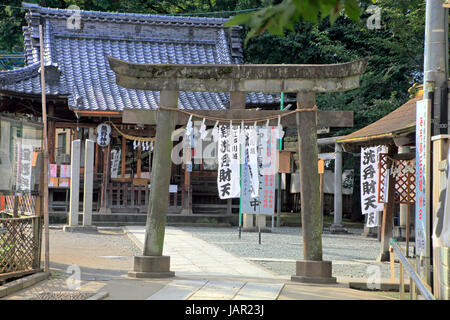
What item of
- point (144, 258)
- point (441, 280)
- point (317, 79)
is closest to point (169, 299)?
point (144, 258)

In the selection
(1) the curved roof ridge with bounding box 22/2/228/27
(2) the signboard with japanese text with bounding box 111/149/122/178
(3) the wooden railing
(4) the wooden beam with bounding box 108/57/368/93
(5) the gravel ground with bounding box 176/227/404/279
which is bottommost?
(5) the gravel ground with bounding box 176/227/404/279

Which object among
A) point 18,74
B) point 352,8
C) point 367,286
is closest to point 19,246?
point 367,286

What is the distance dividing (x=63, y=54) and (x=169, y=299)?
63.6 feet

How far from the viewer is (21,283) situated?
8117 mm

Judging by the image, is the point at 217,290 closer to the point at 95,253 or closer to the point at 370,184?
the point at 95,253

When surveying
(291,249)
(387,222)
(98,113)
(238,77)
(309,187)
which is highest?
(98,113)

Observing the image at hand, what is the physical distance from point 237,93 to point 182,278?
10.4 ft

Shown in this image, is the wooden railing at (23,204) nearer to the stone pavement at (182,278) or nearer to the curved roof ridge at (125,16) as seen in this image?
the stone pavement at (182,278)

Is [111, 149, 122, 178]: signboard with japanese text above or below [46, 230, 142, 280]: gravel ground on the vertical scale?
above

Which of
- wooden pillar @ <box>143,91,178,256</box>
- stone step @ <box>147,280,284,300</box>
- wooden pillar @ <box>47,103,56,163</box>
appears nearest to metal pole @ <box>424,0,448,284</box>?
stone step @ <box>147,280,284,300</box>

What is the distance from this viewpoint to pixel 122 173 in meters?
22.4

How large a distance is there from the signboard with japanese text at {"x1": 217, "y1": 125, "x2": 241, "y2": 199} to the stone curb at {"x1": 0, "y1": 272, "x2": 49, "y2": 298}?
5001 millimetres

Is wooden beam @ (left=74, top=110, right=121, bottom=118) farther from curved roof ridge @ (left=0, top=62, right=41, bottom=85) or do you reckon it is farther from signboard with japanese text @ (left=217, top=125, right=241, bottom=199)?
signboard with japanese text @ (left=217, top=125, right=241, bottom=199)

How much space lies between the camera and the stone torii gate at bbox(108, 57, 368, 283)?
9219 mm
